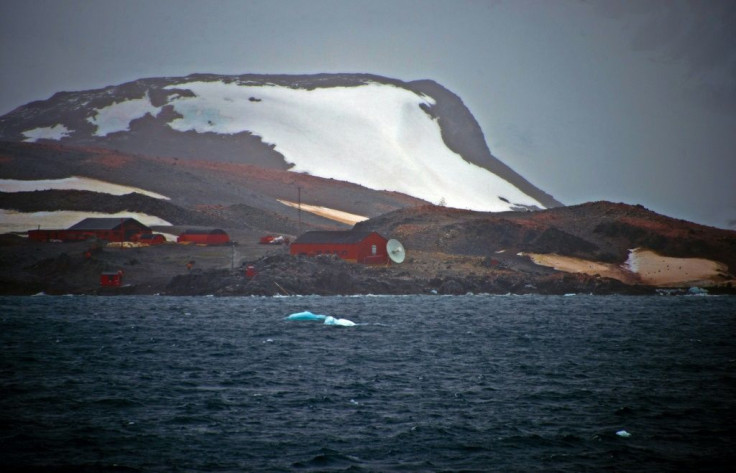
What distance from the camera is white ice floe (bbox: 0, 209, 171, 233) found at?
10431cm

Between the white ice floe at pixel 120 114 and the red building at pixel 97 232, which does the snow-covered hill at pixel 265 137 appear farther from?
the red building at pixel 97 232

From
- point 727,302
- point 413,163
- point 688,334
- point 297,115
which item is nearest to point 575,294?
point 727,302

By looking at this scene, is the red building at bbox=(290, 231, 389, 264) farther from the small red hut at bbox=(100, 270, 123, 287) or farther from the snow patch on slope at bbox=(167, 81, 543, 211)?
the snow patch on slope at bbox=(167, 81, 543, 211)

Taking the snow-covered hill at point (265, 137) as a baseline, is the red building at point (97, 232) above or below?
below

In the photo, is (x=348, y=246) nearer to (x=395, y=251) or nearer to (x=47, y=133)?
(x=395, y=251)

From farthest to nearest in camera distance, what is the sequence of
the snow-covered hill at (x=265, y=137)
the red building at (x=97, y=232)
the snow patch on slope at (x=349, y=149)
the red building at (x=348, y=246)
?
the snow patch on slope at (x=349, y=149) → the snow-covered hill at (x=265, y=137) → the red building at (x=97, y=232) → the red building at (x=348, y=246)

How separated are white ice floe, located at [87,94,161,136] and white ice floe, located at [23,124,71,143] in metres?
6.27

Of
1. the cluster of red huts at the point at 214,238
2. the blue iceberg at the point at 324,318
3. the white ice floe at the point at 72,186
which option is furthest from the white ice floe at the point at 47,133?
the blue iceberg at the point at 324,318

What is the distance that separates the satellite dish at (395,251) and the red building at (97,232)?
93.9 feet

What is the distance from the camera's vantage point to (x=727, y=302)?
3093 inches

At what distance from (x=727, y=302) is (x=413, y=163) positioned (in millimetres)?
114035

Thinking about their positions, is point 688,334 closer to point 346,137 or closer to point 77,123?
point 346,137

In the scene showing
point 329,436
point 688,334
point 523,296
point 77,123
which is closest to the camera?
point 329,436

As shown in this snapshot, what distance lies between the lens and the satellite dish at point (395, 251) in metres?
94.5
